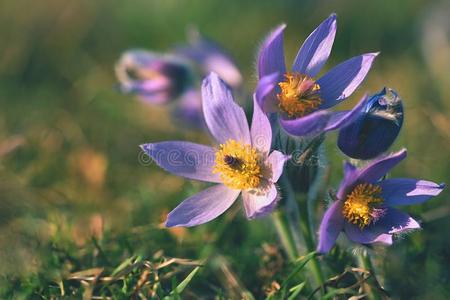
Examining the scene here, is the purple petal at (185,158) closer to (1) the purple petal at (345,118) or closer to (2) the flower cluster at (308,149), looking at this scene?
(2) the flower cluster at (308,149)

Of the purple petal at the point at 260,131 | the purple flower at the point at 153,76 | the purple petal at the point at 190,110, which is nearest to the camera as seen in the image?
the purple petal at the point at 260,131

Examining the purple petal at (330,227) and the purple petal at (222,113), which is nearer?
the purple petal at (330,227)

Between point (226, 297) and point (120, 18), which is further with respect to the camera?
point (120, 18)

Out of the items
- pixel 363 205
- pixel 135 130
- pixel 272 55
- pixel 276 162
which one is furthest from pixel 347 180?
pixel 135 130

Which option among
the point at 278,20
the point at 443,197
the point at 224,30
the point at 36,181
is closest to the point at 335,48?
the point at 278,20

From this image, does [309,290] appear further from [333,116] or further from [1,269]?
[1,269]

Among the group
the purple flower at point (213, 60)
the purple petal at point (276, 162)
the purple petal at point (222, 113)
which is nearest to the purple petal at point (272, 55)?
the purple petal at point (222, 113)
